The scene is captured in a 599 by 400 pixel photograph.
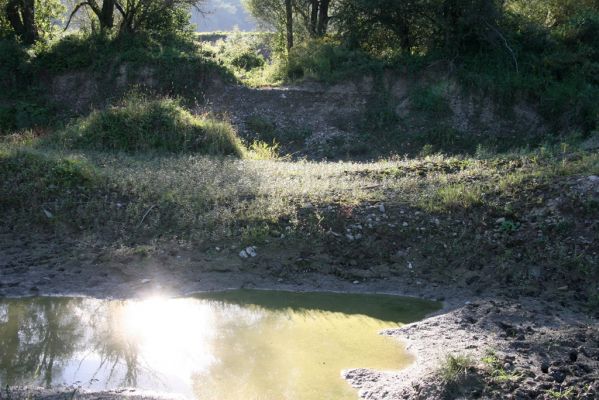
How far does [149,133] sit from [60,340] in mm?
7128

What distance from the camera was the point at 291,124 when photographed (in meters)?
17.1

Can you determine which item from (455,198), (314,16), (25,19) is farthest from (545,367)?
(25,19)

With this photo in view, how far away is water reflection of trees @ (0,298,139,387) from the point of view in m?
5.43

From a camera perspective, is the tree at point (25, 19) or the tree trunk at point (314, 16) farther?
the tree trunk at point (314, 16)

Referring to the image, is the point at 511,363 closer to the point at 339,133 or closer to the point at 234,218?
the point at 234,218

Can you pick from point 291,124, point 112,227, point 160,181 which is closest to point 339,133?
point 291,124

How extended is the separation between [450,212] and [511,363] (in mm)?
3425

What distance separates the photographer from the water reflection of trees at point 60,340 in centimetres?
543

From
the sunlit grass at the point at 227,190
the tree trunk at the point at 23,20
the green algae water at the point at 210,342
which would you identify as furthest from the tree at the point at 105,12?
the green algae water at the point at 210,342

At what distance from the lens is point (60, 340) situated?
6.10 m

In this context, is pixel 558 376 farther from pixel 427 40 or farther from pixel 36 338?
pixel 427 40

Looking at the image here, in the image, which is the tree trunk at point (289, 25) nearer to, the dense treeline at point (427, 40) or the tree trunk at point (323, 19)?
the dense treeline at point (427, 40)

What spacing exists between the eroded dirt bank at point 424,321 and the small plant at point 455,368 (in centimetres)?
1

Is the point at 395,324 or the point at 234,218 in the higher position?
the point at 234,218
